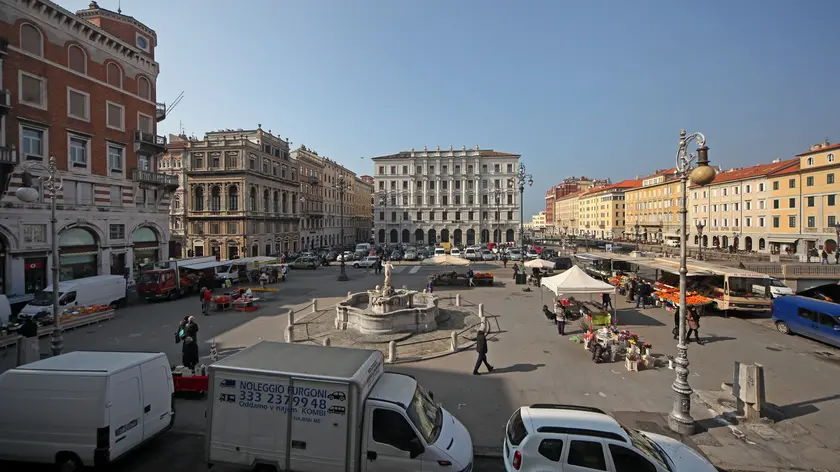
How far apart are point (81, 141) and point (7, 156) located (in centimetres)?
553

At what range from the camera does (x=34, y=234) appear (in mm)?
23688

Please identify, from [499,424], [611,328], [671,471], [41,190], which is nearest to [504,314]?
[611,328]

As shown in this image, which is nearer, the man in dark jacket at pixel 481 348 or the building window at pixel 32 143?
the man in dark jacket at pixel 481 348

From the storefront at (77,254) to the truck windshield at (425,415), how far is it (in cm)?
2974

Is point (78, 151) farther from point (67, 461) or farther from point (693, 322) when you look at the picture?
point (693, 322)

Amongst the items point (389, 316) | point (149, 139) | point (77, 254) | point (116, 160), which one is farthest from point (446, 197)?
point (389, 316)

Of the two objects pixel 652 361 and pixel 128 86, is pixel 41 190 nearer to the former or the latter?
pixel 128 86

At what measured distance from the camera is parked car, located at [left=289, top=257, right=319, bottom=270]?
41.2 metres

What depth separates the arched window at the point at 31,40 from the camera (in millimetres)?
23297

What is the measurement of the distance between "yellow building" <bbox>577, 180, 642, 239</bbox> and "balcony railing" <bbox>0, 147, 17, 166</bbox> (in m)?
95.2

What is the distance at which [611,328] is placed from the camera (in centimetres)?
1424

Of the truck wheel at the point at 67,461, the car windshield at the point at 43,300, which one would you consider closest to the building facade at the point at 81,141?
the car windshield at the point at 43,300

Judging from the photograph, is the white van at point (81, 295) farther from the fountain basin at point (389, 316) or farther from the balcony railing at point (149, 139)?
the balcony railing at point (149, 139)

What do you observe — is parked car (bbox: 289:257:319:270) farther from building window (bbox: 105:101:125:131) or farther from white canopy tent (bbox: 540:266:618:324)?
white canopy tent (bbox: 540:266:618:324)
